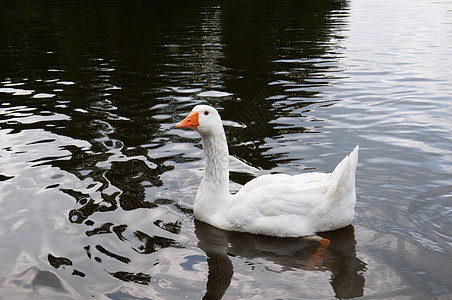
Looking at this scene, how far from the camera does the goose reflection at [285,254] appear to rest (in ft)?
19.1

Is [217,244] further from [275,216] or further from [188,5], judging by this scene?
[188,5]

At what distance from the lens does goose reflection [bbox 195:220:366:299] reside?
19.1ft

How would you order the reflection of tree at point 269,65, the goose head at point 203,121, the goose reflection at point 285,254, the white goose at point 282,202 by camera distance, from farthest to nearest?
1. the reflection of tree at point 269,65
2. the goose head at point 203,121
3. the white goose at point 282,202
4. the goose reflection at point 285,254

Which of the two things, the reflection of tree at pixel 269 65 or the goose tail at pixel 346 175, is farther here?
the reflection of tree at pixel 269 65

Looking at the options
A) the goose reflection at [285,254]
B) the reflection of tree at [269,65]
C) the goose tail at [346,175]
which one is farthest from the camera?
the reflection of tree at [269,65]

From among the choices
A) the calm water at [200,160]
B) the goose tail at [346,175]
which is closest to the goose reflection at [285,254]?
the calm water at [200,160]

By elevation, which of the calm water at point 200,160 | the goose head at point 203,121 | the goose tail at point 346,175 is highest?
the goose head at point 203,121

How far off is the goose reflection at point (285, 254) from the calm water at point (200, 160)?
3 centimetres

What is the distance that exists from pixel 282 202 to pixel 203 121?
1.57 m

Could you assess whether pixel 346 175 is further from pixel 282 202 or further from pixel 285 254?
pixel 285 254

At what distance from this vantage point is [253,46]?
2172cm

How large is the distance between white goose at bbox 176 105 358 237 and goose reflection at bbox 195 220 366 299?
5.1 inches

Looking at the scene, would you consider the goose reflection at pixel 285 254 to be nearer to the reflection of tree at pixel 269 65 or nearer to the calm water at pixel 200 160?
the calm water at pixel 200 160

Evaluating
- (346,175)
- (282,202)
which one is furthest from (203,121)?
(346,175)
